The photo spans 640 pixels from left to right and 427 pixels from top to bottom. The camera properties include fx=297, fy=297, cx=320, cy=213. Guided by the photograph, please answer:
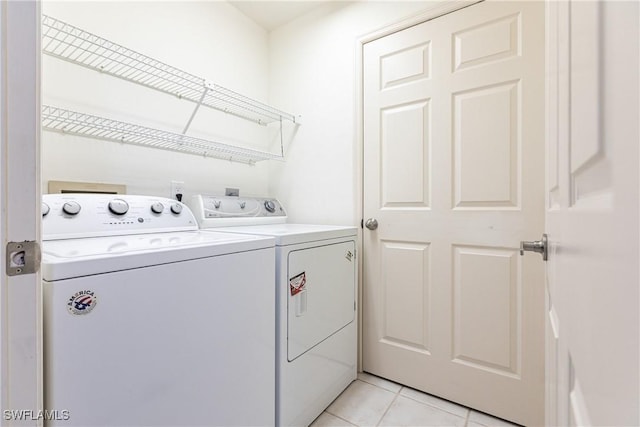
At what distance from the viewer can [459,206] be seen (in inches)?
64.1

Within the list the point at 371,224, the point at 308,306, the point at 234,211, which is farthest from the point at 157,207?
the point at 371,224

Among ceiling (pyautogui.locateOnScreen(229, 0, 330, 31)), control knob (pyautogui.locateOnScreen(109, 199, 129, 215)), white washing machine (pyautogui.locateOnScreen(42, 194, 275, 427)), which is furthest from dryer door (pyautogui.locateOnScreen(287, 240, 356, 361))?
ceiling (pyautogui.locateOnScreen(229, 0, 330, 31))

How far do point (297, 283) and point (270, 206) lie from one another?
0.88m

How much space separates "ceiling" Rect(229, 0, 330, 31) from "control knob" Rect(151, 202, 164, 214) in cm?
158

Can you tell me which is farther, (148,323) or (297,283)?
(297,283)

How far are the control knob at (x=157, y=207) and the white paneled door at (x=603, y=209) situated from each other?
1.54 meters

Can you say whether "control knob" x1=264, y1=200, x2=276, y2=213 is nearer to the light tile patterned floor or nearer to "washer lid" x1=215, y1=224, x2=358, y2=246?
"washer lid" x1=215, y1=224, x2=358, y2=246

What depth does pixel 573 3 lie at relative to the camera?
0.40 m

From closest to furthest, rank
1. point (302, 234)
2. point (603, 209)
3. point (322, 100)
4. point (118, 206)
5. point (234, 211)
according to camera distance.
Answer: point (603, 209) < point (118, 206) < point (302, 234) < point (234, 211) < point (322, 100)

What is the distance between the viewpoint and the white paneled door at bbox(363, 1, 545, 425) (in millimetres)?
1450

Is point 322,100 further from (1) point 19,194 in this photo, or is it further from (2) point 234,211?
(1) point 19,194

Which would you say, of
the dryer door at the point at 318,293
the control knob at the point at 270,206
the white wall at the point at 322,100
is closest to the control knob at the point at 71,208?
the dryer door at the point at 318,293

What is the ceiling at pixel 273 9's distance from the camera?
2090mm

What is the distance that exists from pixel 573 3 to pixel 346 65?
176 centimetres
